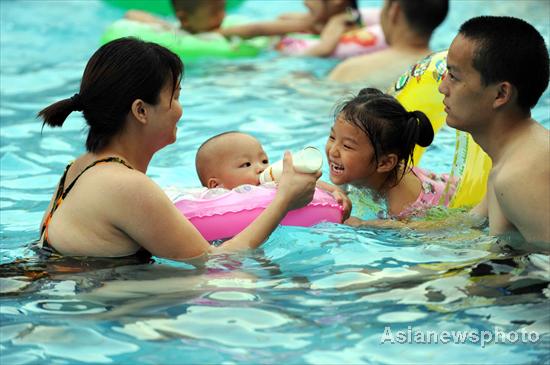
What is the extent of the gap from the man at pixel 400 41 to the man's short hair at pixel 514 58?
12.0ft

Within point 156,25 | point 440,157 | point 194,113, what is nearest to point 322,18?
point 156,25

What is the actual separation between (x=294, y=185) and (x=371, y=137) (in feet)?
2.57

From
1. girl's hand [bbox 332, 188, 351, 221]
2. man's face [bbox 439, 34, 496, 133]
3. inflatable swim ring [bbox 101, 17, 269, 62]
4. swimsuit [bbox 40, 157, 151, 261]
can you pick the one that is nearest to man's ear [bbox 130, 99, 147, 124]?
swimsuit [bbox 40, 157, 151, 261]

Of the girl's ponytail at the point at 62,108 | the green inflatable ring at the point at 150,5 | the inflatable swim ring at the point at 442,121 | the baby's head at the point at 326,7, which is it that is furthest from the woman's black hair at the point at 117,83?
the green inflatable ring at the point at 150,5

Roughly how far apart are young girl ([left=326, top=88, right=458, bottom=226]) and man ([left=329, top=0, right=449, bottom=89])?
286 centimetres

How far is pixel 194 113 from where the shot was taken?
7.54m

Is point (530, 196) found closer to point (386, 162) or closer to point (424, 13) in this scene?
point (386, 162)

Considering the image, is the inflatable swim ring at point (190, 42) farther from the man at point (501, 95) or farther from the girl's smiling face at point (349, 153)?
the man at point (501, 95)

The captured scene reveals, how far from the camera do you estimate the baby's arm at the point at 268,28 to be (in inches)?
382

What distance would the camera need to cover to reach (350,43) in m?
9.22

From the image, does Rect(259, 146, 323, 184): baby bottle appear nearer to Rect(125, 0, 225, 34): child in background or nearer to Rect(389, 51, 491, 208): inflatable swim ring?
Rect(389, 51, 491, 208): inflatable swim ring

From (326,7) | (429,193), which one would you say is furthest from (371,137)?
(326,7)

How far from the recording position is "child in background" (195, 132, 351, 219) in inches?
183

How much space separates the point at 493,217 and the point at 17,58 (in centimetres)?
660
